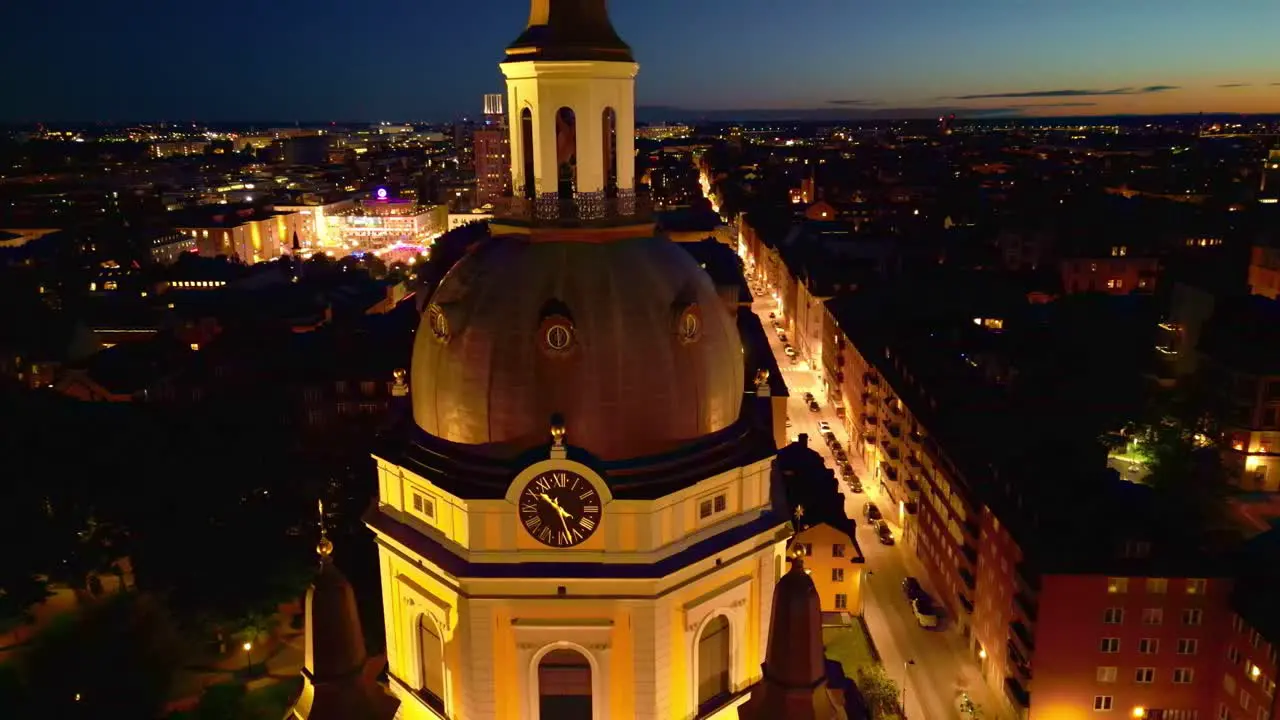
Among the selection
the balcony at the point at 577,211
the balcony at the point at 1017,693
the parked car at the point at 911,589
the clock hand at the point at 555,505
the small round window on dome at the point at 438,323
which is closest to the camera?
the clock hand at the point at 555,505

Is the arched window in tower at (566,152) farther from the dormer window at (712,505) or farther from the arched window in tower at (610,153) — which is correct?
the dormer window at (712,505)

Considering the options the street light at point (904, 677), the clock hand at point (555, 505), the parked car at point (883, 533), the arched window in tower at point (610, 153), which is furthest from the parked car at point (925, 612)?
the arched window in tower at point (610, 153)

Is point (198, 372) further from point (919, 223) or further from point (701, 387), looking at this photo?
point (919, 223)

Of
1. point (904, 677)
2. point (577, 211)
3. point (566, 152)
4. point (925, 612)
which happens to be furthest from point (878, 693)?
point (566, 152)

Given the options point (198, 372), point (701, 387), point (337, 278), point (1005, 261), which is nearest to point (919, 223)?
point (1005, 261)

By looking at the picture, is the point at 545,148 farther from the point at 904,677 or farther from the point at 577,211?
the point at 904,677
